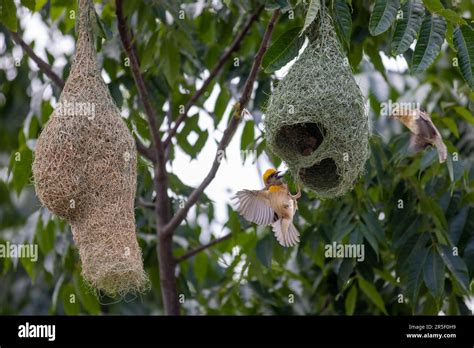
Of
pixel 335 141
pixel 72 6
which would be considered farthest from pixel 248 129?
pixel 335 141

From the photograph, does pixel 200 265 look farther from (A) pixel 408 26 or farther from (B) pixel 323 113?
(A) pixel 408 26

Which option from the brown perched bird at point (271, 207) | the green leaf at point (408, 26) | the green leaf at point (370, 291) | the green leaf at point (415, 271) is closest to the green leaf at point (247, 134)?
the green leaf at point (370, 291)

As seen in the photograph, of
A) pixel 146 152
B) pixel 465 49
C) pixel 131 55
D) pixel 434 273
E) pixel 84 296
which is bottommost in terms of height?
pixel 434 273

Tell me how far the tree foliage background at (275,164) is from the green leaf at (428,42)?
0.43 metres

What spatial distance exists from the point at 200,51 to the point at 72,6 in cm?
88

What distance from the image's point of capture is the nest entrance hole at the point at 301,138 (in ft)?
10.6

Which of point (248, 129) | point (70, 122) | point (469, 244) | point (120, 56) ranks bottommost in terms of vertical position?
point (469, 244)

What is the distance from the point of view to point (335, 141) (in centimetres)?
309

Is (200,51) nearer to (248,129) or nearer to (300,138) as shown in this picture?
(248,129)

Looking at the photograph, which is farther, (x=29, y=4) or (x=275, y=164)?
(x=275, y=164)

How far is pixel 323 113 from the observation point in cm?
308

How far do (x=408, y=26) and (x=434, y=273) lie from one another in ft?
4.26

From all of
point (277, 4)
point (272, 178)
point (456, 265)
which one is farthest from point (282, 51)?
point (456, 265)

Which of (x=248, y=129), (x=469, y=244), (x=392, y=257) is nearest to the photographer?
(x=469, y=244)
